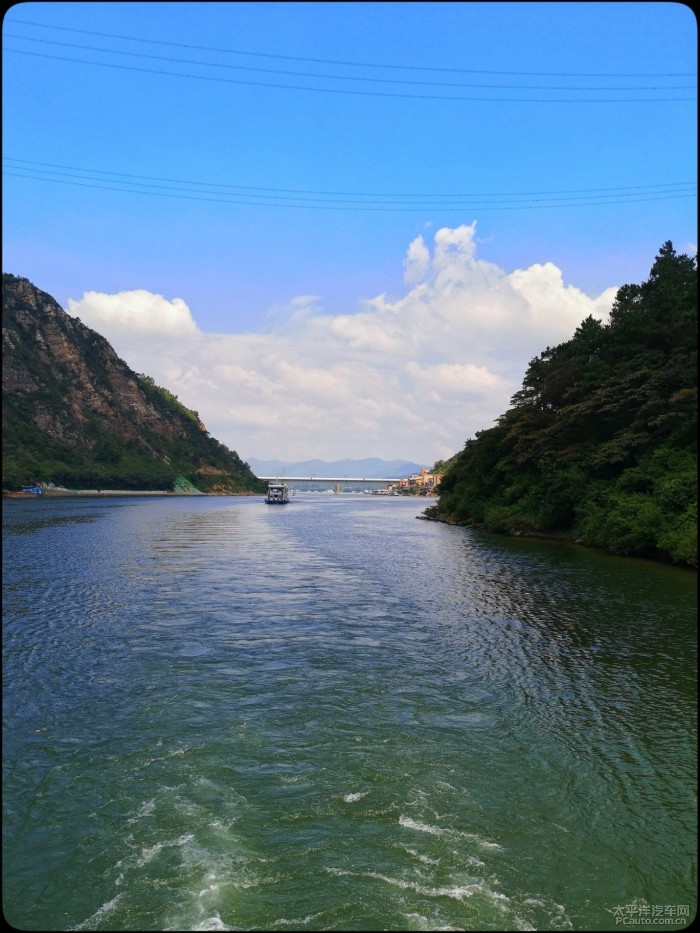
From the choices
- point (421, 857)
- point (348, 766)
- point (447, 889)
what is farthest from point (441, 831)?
point (348, 766)

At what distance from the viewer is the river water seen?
7.82 m

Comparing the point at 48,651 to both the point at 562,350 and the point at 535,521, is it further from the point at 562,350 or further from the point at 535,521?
the point at 562,350

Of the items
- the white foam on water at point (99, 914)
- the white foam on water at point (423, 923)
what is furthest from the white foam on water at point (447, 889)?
the white foam on water at point (99, 914)

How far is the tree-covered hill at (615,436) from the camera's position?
37406 millimetres

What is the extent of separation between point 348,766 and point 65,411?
12855 cm

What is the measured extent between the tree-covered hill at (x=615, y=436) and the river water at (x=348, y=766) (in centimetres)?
1559

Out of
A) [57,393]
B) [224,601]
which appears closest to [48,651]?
[224,601]

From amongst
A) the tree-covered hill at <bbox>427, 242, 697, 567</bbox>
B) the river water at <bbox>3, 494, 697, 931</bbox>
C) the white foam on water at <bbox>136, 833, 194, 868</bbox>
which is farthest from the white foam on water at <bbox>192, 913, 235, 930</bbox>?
the tree-covered hill at <bbox>427, 242, 697, 567</bbox>

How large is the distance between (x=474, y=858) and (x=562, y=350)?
62.6 meters

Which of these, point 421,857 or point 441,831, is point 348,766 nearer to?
point 441,831

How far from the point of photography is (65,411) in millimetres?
121812

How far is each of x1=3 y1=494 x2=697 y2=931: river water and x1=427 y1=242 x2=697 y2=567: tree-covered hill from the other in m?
15.6

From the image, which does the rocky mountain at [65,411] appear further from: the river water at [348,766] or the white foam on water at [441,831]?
the white foam on water at [441,831]

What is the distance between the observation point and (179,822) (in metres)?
9.37
